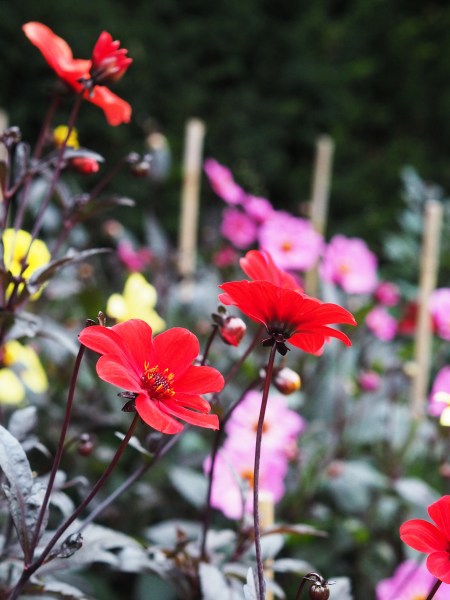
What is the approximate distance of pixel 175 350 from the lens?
50 centimetres

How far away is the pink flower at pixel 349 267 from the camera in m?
1.62

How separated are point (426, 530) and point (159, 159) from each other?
1420 millimetres

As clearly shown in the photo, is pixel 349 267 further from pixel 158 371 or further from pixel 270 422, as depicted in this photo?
pixel 158 371

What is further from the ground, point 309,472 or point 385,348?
point 385,348

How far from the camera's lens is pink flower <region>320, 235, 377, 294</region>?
5.33ft

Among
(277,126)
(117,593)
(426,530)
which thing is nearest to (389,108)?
(277,126)

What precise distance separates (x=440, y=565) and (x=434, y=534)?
21mm

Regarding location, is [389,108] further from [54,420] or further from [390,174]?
[54,420]

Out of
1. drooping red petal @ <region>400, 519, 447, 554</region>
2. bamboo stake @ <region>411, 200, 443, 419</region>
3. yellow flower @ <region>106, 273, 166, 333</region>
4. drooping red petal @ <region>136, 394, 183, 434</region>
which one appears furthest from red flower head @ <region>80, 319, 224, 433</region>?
bamboo stake @ <region>411, 200, 443, 419</region>

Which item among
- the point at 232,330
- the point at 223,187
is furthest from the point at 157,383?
the point at 223,187

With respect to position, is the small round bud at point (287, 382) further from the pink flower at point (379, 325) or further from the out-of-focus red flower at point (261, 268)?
the pink flower at point (379, 325)

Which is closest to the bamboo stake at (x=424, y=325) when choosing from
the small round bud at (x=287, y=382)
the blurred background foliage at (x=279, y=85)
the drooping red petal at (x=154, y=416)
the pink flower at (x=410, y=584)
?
the pink flower at (x=410, y=584)

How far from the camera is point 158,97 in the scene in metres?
3.19

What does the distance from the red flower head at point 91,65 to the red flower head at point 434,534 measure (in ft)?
1.26
